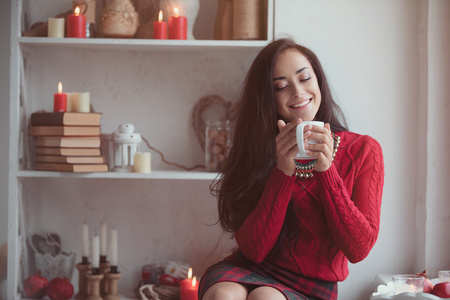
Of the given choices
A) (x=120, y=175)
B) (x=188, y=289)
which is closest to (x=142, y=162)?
(x=120, y=175)

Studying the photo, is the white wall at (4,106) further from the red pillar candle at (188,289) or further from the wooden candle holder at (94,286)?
the red pillar candle at (188,289)

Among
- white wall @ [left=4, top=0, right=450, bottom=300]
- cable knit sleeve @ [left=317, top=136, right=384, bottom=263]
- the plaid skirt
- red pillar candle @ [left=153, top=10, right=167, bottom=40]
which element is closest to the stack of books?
red pillar candle @ [left=153, top=10, right=167, bottom=40]

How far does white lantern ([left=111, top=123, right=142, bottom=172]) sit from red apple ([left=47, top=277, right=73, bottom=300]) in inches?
18.7

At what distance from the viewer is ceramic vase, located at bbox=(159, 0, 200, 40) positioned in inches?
80.7

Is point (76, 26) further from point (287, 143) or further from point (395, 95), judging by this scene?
point (395, 95)

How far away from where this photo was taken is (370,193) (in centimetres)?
154

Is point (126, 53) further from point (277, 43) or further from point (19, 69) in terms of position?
point (277, 43)

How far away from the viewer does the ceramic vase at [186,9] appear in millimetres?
2049

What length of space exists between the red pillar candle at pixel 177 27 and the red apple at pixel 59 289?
102cm

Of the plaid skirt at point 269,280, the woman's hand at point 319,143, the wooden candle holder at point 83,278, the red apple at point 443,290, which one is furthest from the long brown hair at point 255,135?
the wooden candle holder at point 83,278

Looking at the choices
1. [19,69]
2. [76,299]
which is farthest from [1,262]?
[19,69]

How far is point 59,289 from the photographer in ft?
6.75

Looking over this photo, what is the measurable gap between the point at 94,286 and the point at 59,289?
141mm

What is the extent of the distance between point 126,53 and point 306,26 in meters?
0.77
